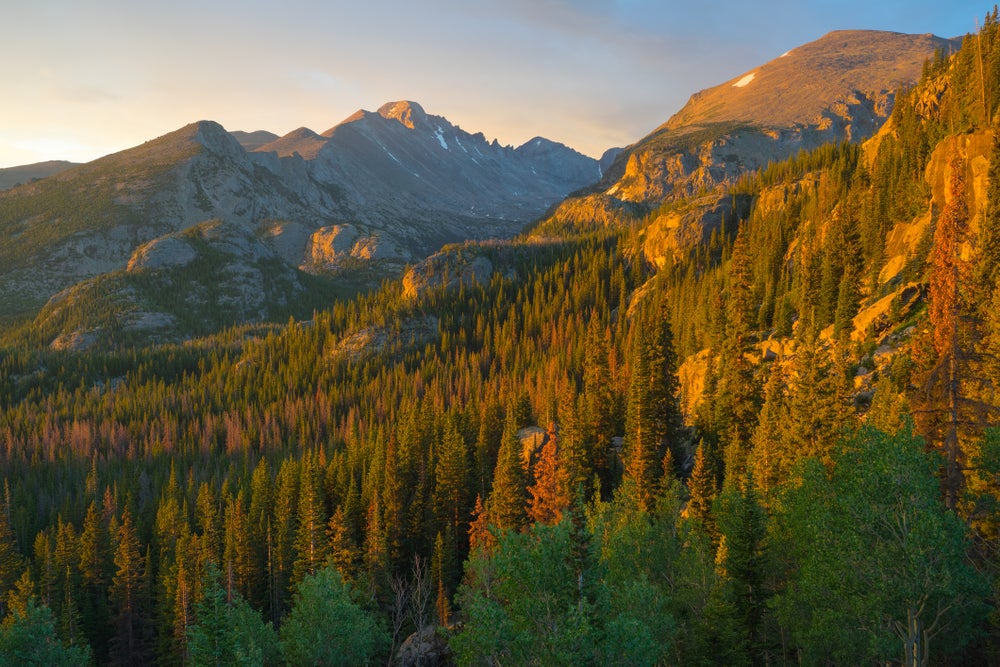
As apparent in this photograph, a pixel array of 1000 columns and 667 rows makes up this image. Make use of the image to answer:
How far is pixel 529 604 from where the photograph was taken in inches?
734

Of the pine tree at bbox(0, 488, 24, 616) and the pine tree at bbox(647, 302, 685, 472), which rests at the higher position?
the pine tree at bbox(647, 302, 685, 472)

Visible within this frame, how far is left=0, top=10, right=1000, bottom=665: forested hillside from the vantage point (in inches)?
843

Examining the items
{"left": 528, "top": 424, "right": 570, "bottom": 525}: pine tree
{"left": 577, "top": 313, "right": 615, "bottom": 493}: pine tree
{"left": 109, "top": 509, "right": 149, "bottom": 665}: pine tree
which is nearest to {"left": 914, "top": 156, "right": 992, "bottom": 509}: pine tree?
{"left": 528, "top": 424, "right": 570, "bottom": 525}: pine tree

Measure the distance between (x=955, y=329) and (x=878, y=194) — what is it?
198 feet

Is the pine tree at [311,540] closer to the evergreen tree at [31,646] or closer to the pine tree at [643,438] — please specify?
the evergreen tree at [31,646]

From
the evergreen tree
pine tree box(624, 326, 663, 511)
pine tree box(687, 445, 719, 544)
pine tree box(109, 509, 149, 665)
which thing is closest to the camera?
the evergreen tree

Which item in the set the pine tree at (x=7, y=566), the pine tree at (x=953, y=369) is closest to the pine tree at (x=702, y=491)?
the pine tree at (x=953, y=369)

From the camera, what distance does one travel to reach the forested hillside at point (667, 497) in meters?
21.4

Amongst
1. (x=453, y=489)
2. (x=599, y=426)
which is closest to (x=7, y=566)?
(x=453, y=489)

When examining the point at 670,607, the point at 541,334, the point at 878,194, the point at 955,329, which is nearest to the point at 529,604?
the point at 670,607

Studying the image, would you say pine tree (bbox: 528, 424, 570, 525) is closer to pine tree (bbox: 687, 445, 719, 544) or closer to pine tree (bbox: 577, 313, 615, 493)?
pine tree (bbox: 577, 313, 615, 493)

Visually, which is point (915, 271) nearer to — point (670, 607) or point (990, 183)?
point (990, 183)

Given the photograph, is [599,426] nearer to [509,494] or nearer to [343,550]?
[509,494]

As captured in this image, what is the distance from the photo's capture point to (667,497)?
157ft
